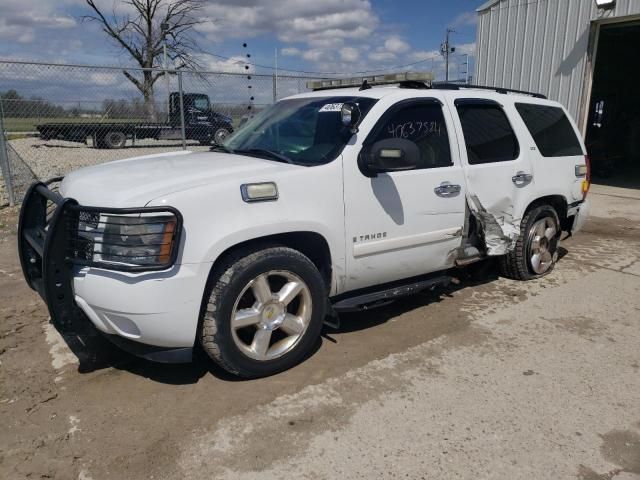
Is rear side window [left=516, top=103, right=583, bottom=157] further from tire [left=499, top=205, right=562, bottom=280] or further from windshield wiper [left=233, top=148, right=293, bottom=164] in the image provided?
windshield wiper [left=233, top=148, right=293, bottom=164]

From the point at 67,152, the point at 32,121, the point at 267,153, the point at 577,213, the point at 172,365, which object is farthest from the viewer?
the point at 67,152

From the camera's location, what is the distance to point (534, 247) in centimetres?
543

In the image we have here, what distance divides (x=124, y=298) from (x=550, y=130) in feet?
14.8

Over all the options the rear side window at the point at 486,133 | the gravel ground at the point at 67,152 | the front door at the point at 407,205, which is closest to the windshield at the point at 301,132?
the front door at the point at 407,205

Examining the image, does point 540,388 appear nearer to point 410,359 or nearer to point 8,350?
point 410,359

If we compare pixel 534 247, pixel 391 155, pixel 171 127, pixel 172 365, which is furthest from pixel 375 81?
pixel 171 127

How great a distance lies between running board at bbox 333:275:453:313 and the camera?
3783 millimetres

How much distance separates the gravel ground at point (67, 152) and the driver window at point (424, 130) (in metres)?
8.68

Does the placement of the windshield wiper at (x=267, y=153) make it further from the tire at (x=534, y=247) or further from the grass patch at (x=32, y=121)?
the grass patch at (x=32, y=121)

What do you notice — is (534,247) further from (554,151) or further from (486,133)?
(486,133)

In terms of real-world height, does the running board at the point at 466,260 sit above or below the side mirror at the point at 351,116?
below

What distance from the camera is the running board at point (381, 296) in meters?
3.78

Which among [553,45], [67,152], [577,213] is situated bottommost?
A: [577,213]

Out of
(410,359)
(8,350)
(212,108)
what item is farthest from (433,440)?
(212,108)
